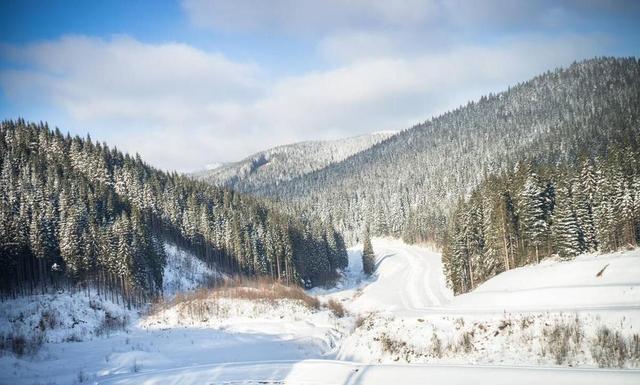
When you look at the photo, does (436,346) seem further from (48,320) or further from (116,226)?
(116,226)

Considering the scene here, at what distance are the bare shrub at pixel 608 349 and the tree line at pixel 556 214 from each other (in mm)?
36300

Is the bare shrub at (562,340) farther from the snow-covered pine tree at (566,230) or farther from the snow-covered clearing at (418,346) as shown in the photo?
the snow-covered pine tree at (566,230)

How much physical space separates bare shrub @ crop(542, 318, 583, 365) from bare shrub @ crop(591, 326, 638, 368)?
0.53 m

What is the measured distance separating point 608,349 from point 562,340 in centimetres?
134

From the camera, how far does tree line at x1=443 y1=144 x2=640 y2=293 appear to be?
45.7 metres

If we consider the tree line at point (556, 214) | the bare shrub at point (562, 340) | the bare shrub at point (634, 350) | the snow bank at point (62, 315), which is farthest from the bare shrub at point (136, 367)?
the tree line at point (556, 214)

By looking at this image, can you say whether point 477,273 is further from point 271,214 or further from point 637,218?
point 271,214

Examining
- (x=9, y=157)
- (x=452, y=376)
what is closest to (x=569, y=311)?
(x=452, y=376)

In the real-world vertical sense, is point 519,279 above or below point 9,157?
below

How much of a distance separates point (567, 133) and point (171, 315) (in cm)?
19556

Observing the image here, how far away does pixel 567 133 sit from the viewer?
602 ft

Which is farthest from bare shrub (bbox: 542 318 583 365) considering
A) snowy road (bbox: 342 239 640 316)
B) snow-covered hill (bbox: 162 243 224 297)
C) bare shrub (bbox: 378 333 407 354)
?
snow-covered hill (bbox: 162 243 224 297)

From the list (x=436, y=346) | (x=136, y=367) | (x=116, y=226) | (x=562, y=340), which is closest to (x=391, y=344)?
(x=436, y=346)

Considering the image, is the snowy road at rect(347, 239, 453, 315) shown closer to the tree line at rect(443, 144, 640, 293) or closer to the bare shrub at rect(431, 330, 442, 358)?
the tree line at rect(443, 144, 640, 293)
